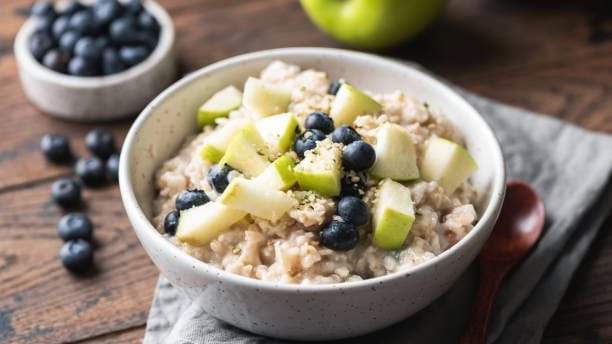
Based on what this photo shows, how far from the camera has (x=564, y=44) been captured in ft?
9.11

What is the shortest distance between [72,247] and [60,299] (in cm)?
14

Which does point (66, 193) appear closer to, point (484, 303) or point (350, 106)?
point (350, 106)

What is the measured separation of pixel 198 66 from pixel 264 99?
3.24 ft

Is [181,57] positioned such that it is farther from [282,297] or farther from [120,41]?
[282,297]

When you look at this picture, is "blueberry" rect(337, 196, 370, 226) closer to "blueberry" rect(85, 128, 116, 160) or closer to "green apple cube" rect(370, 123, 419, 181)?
"green apple cube" rect(370, 123, 419, 181)

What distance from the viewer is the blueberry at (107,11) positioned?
2.59 meters

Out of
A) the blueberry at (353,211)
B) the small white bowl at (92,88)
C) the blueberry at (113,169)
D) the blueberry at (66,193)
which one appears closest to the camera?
the blueberry at (353,211)

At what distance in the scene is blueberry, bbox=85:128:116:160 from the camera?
7.71 feet

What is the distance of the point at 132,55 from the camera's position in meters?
2.54

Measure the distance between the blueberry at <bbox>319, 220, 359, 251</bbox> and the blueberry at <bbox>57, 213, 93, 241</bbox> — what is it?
808 mm

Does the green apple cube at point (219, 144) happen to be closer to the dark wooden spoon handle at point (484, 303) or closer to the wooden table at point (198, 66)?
the wooden table at point (198, 66)

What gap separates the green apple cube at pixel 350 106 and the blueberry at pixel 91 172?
0.85 meters

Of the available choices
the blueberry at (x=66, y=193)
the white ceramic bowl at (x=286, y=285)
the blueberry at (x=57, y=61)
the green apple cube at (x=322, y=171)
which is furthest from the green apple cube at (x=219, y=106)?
the blueberry at (x=57, y=61)

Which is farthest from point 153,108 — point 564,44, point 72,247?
point 564,44
